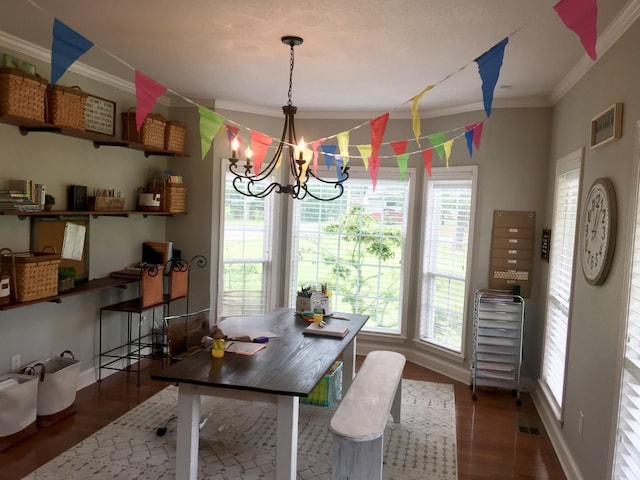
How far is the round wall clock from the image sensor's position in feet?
8.11

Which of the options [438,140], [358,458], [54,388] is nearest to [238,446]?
[358,458]

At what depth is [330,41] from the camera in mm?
2965

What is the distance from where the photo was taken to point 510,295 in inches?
165

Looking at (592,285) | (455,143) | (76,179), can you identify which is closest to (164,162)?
(76,179)

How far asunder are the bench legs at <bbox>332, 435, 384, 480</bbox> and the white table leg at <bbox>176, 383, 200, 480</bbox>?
0.71 meters

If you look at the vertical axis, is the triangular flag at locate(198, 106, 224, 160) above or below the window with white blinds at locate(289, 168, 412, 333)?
above

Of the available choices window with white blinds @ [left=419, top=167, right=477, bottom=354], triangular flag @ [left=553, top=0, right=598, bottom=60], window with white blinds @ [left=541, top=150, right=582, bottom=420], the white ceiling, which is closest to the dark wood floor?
window with white blinds @ [left=541, top=150, right=582, bottom=420]

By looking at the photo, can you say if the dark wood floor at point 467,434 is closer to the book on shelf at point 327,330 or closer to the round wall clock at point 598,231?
the book on shelf at point 327,330

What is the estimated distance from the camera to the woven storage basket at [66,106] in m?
3.34

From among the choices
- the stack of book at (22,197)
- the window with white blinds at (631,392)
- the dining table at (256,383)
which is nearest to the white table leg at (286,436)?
the dining table at (256,383)

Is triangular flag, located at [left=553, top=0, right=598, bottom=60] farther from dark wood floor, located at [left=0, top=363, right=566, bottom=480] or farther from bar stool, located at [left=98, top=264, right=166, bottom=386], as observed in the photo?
bar stool, located at [left=98, top=264, right=166, bottom=386]

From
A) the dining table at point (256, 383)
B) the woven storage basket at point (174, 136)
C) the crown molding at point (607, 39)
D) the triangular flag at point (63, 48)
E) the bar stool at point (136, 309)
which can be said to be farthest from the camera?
the woven storage basket at point (174, 136)

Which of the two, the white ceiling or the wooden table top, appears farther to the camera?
the white ceiling

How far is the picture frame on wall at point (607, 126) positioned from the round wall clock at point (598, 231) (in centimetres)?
22
